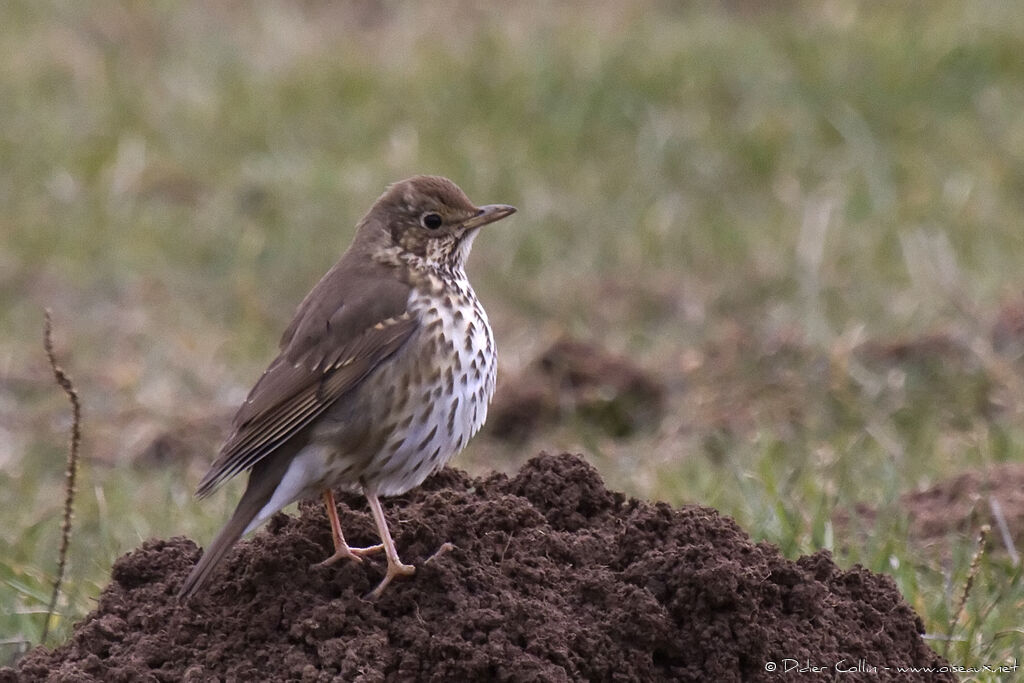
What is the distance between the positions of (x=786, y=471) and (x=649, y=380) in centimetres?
170

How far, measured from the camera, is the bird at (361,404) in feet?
15.1

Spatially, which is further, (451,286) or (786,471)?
(786,471)

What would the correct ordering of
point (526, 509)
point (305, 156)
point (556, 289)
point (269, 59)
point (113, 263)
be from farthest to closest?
point (269, 59) → point (305, 156) → point (113, 263) → point (556, 289) → point (526, 509)

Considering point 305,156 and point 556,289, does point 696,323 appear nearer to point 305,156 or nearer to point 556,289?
point 556,289

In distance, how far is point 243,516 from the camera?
448cm

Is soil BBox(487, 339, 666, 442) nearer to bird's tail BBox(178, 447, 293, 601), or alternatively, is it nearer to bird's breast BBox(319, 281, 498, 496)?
bird's breast BBox(319, 281, 498, 496)

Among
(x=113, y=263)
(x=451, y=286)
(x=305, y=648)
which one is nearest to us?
(x=305, y=648)

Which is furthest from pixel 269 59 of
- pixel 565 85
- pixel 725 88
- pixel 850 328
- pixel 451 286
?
pixel 451 286

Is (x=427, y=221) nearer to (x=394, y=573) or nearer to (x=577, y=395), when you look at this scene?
(x=394, y=573)

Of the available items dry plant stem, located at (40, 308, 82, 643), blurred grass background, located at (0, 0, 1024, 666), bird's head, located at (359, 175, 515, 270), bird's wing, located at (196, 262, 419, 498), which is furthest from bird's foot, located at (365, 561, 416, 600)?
blurred grass background, located at (0, 0, 1024, 666)

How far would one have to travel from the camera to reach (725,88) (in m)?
11.6

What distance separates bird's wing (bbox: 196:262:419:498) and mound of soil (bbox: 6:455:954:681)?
249 millimetres

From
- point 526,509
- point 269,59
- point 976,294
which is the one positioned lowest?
point 526,509

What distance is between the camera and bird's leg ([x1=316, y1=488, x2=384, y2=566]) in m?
4.43
